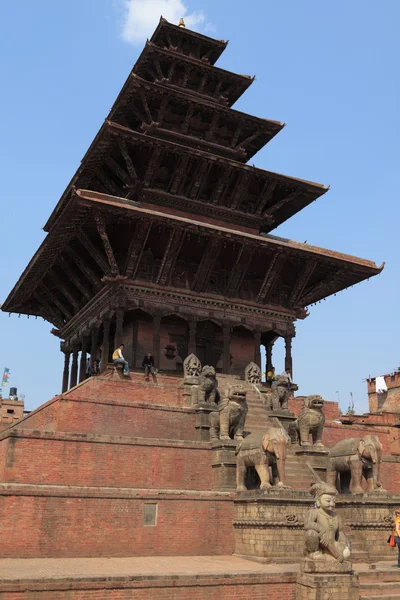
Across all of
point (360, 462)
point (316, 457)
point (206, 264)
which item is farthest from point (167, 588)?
point (206, 264)

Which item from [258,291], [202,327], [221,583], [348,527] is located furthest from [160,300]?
[221,583]

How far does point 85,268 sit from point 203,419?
9993 mm

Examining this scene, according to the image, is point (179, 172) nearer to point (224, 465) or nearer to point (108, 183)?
point (108, 183)

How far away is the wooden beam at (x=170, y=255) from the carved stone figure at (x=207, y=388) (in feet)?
20.0

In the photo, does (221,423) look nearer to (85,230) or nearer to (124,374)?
(124,374)

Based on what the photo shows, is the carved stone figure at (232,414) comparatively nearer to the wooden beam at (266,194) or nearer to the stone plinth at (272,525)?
the stone plinth at (272,525)

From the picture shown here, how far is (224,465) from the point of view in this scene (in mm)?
15656

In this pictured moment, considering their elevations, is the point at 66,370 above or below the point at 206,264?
below

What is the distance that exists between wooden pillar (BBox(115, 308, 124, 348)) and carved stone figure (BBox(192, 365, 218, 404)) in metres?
4.72

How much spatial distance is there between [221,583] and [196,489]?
15.7ft

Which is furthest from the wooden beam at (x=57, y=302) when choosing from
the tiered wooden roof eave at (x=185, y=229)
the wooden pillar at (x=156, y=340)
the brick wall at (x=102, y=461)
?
the brick wall at (x=102, y=461)

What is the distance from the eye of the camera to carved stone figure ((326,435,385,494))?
52.3 ft

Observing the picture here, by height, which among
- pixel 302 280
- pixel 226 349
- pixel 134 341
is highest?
pixel 302 280

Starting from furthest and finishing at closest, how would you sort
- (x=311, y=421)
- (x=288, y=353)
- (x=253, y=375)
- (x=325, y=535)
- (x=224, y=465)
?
(x=288, y=353) → (x=253, y=375) → (x=311, y=421) → (x=224, y=465) → (x=325, y=535)
